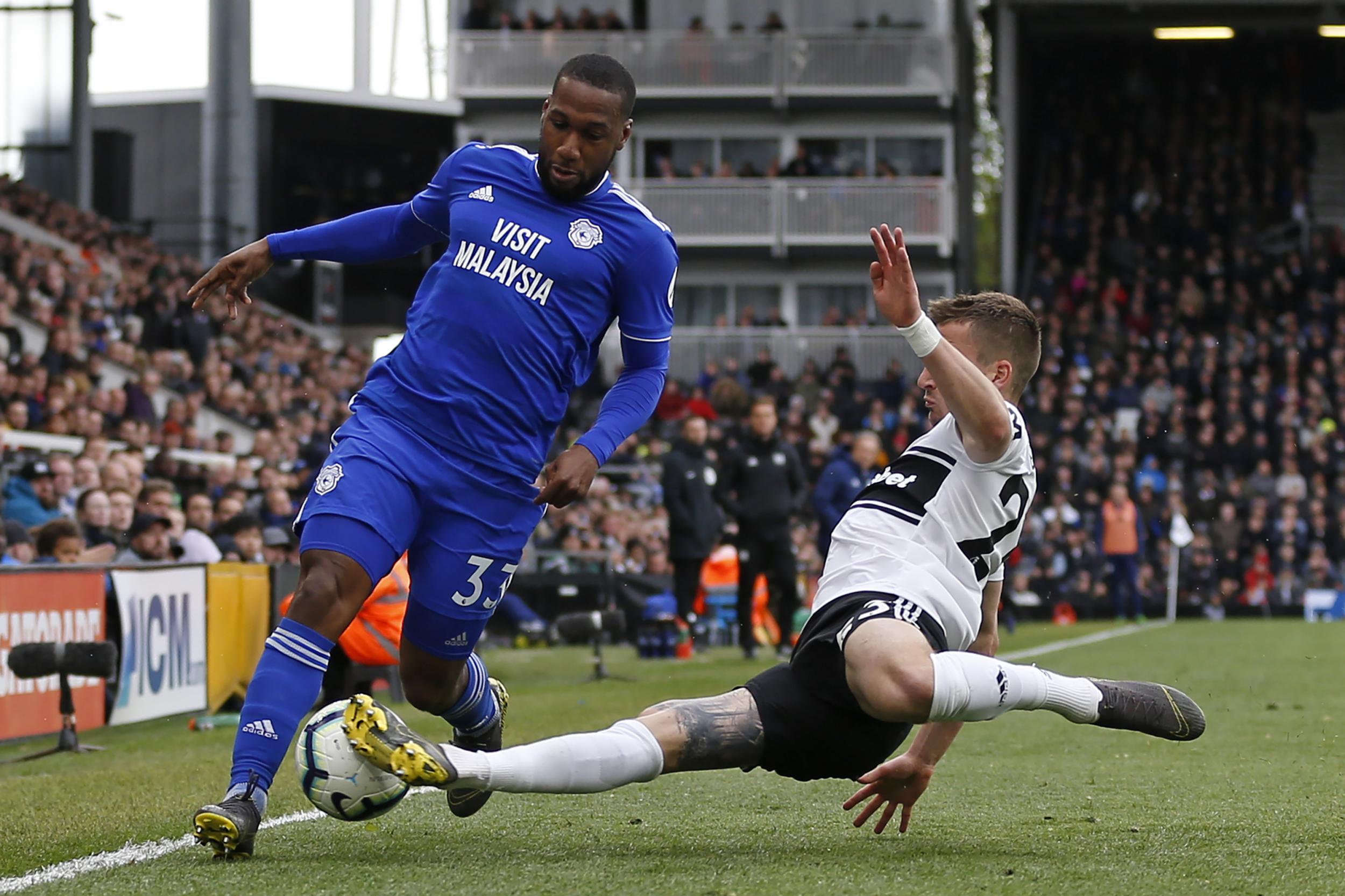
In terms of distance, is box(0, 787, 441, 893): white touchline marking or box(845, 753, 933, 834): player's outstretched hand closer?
box(0, 787, 441, 893): white touchline marking

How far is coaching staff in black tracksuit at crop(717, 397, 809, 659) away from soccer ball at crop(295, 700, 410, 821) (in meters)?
10.3

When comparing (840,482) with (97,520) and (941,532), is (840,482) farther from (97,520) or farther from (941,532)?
(941,532)

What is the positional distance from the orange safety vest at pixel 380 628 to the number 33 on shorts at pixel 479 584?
5037 millimetres

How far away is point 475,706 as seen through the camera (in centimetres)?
552

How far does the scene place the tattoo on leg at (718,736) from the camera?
14.6 feet

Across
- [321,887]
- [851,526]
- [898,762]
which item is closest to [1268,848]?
[898,762]

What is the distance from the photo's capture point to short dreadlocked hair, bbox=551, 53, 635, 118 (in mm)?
5000

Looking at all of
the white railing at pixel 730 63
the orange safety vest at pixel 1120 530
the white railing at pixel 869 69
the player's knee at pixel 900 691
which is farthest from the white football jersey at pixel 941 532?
the white railing at pixel 869 69

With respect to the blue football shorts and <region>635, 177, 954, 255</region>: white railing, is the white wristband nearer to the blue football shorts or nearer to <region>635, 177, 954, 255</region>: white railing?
the blue football shorts

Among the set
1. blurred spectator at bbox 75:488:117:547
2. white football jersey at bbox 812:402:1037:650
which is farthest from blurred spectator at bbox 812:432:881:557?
white football jersey at bbox 812:402:1037:650

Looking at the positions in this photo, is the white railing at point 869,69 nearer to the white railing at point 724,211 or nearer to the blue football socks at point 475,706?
the white railing at point 724,211

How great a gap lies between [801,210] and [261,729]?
31.2 m

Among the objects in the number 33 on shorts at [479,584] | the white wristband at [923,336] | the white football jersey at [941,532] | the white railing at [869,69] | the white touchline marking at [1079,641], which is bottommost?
the white touchline marking at [1079,641]

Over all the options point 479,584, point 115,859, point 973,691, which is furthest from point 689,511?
point 973,691
